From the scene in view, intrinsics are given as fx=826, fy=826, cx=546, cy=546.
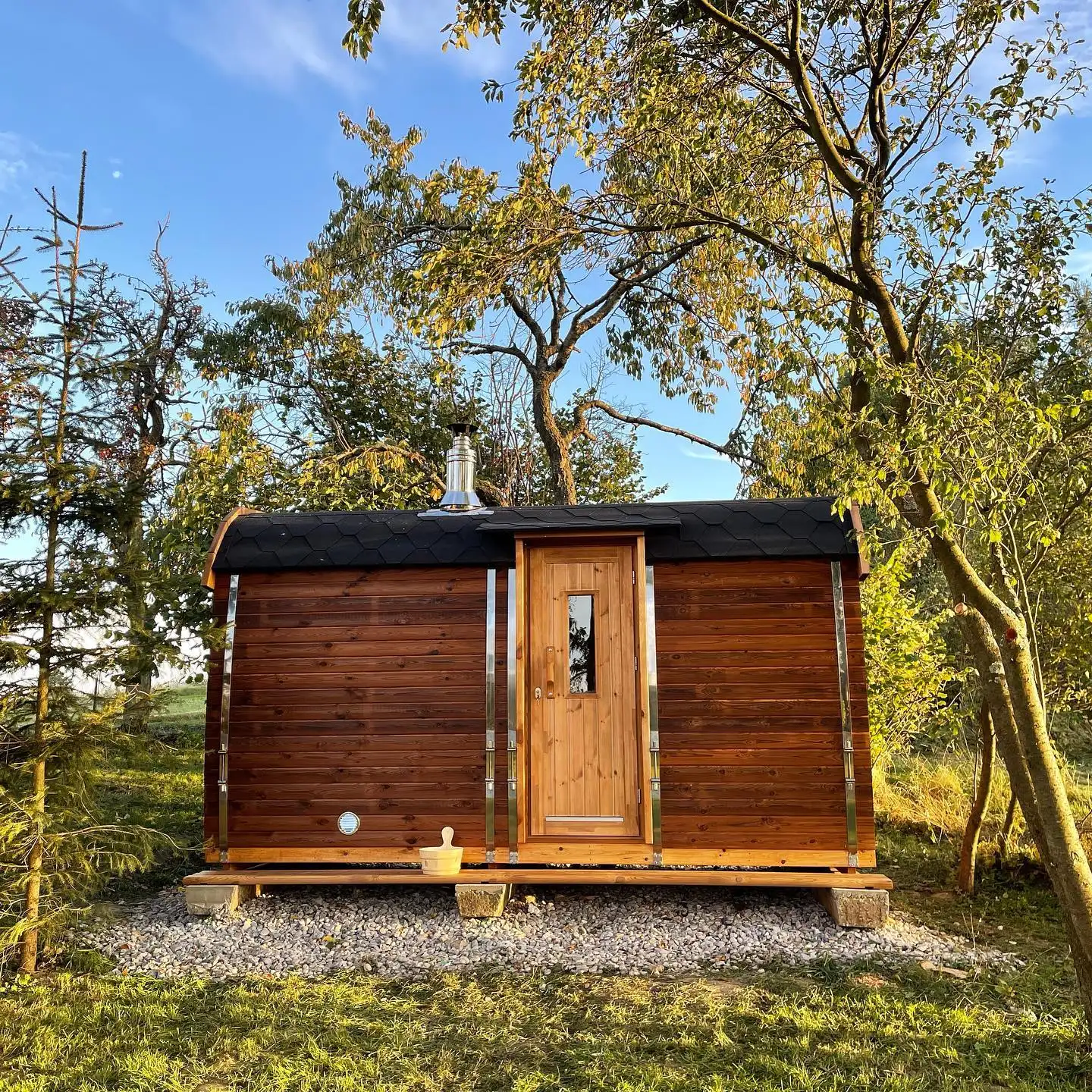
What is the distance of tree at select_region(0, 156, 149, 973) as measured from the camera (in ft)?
14.6

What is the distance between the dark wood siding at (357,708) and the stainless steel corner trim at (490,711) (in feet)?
0.12

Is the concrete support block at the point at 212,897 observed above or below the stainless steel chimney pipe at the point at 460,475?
below

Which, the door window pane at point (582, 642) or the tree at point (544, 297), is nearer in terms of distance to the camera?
the door window pane at point (582, 642)

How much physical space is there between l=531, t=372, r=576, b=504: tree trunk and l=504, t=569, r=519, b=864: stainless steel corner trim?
6.22 meters

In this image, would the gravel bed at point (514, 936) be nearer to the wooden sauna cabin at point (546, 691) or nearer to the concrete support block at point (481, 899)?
the concrete support block at point (481, 899)

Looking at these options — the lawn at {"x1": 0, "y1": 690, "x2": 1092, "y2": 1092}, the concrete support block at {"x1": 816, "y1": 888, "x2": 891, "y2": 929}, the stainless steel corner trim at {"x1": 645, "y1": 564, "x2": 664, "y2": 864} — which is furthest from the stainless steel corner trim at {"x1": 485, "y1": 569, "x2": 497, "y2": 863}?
the concrete support block at {"x1": 816, "y1": 888, "x2": 891, "y2": 929}

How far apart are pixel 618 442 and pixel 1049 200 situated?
10250 millimetres

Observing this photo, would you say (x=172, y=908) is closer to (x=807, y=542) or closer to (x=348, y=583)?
(x=348, y=583)

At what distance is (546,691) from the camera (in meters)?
5.94

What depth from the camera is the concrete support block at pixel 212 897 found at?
5.64 metres

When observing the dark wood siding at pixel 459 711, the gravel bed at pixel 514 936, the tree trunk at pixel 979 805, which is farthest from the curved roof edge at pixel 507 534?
the gravel bed at pixel 514 936

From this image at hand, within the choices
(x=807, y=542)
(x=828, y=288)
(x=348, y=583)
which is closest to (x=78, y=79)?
(x=348, y=583)

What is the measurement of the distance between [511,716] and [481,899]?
1210 mm

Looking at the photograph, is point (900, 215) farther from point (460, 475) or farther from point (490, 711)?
point (490, 711)
